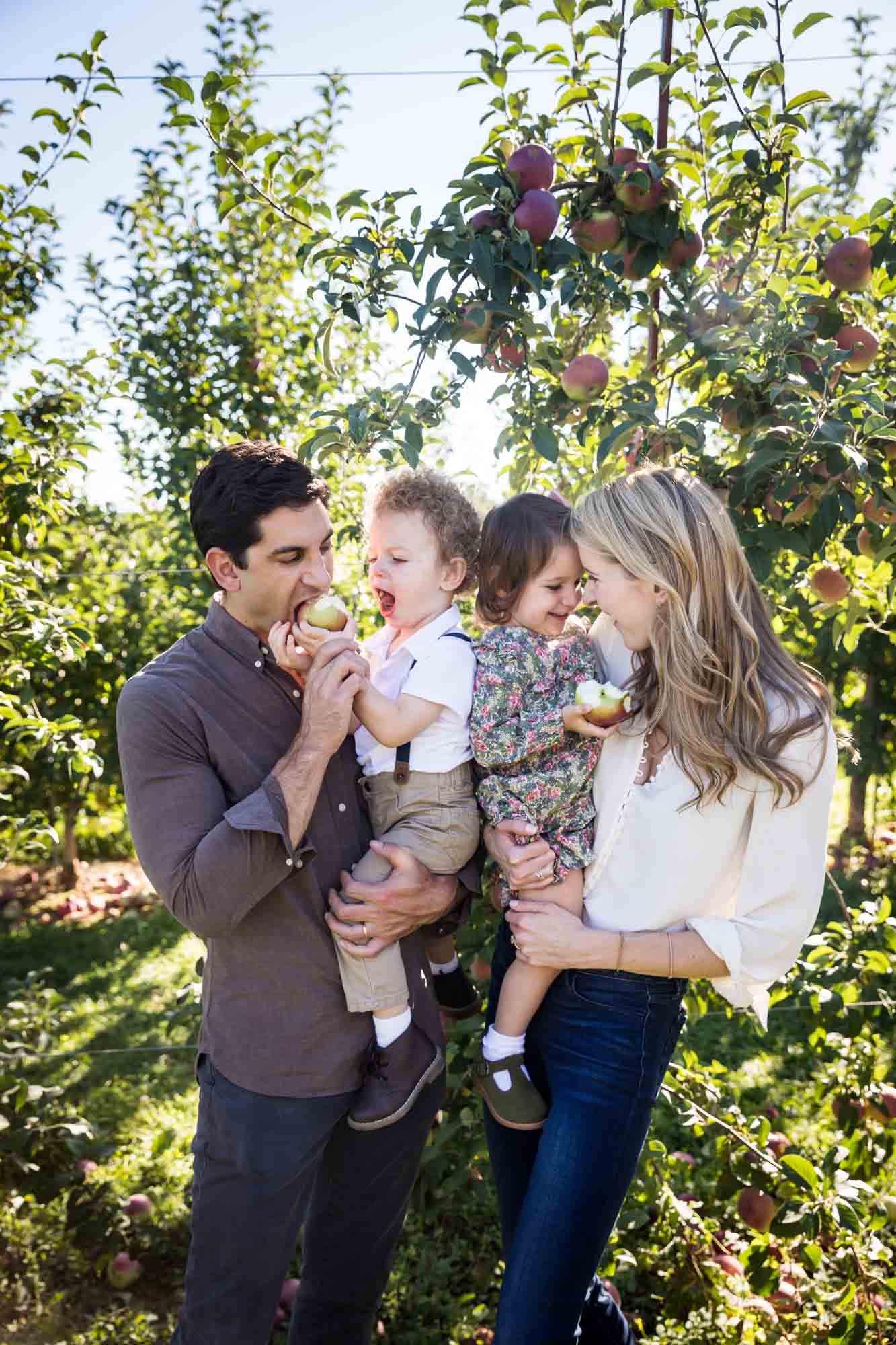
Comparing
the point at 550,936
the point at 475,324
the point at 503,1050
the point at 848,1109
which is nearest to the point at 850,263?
the point at 475,324

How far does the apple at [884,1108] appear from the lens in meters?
2.39

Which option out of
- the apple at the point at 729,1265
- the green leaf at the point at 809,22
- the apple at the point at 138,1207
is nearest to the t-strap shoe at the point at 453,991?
the apple at the point at 729,1265

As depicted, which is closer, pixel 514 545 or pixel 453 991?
pixel 514 545

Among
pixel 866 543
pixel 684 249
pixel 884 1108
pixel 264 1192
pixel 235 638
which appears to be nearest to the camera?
pixel 264 1192

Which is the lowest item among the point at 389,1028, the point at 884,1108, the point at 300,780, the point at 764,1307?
the point at 764,1307

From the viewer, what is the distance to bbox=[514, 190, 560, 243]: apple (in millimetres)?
1770

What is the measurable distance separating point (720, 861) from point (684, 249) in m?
1.24

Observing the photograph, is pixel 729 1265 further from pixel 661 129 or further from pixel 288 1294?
pixel 661 129

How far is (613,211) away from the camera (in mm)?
1946

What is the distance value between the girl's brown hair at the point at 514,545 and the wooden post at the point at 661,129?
556 mm

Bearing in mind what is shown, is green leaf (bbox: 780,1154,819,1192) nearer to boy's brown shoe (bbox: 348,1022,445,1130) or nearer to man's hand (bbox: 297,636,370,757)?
boy's brown shoe (bbox: 348,1022,445,1130)

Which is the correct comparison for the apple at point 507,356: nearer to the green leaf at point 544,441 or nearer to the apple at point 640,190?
the green leaf at point 544,441

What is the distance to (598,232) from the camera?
6.29 ft

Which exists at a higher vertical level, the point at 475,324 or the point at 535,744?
the point at 475,324
